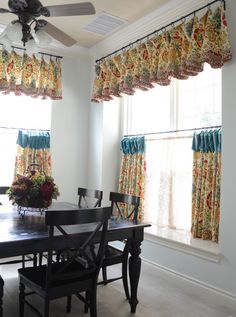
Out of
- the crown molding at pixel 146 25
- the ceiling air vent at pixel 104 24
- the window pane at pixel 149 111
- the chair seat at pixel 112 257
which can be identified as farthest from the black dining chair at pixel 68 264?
the ceiling air vent at pixel 104 24

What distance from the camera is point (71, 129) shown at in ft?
15.2

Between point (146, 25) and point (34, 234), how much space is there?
284 centimetres

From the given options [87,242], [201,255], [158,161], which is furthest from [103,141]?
[87,242]

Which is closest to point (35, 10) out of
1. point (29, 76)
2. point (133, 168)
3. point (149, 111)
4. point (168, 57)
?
point (168, 57)

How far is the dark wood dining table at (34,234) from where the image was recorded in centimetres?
187

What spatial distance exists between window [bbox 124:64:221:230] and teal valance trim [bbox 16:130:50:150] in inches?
52.1

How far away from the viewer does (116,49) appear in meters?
4.23

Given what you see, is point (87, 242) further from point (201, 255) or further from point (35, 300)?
point (201, 255)

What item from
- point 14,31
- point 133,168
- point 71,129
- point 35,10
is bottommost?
point 133,168

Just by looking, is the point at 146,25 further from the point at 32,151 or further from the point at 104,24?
the point at 32,151

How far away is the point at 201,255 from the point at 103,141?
2128mm

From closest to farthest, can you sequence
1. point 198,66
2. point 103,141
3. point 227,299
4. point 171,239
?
point 227,299
point 198,66
point 171,239
point 103,141

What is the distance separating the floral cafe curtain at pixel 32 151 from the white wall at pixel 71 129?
17 centimetres

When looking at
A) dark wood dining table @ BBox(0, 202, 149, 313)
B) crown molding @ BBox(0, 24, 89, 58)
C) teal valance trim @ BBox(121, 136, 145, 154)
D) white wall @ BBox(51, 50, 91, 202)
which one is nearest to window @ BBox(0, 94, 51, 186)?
white wall @ BBox(51, 50, 91, 202)
